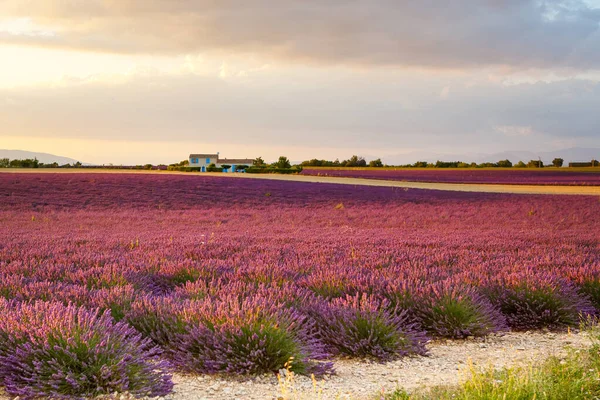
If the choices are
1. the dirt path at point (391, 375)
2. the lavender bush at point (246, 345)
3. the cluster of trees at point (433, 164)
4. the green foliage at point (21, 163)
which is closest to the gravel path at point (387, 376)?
the dirt path at point (391, 375)

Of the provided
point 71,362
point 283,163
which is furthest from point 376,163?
point 71,362

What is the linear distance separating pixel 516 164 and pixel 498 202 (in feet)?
194

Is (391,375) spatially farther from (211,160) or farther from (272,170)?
(211,160)

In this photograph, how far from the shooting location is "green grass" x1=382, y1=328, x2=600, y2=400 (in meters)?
3.47

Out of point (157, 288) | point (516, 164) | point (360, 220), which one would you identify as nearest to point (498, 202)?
point (360, 220)

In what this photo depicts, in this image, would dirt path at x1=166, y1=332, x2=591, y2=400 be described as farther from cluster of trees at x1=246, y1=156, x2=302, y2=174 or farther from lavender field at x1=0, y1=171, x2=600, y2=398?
cluster of trees at x1=246, y1=156, x2=302, y2=174

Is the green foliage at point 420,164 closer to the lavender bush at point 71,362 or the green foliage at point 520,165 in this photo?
the green foliage at point 520,165

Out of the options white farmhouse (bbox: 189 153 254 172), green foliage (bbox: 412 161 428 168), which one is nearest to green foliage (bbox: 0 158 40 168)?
white farmhouse (bbox: 189 153 254 172)

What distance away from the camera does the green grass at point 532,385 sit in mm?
3467

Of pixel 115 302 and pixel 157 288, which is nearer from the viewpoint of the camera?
pixel 115 302

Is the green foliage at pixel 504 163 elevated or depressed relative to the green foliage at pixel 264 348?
elevated

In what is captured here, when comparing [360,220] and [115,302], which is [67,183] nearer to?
[360,220]

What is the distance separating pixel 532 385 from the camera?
3564 mm

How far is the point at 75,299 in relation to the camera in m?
5.50
